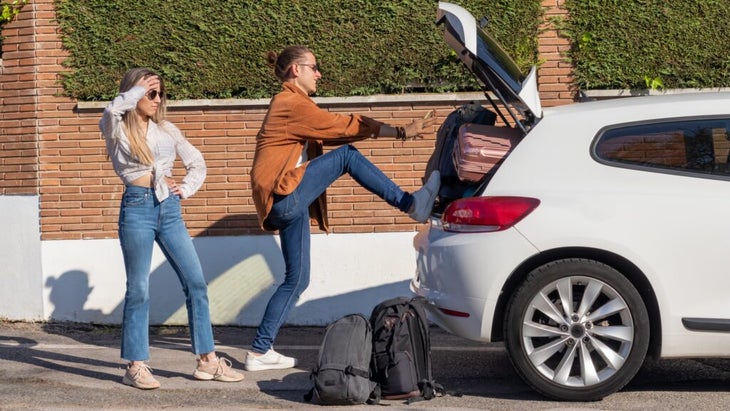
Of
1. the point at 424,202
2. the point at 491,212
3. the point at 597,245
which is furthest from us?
the point at 424,202

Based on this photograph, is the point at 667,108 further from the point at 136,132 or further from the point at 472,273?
the point at 136,132

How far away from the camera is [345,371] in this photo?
20.4 ft

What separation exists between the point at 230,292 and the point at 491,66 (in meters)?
4.19

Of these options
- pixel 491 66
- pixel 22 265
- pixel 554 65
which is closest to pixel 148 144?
pixel 491 66

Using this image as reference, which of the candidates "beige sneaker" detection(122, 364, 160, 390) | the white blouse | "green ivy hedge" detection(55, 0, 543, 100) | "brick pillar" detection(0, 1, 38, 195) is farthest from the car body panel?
"brick pillar" detection(0, 1, 38, 195)

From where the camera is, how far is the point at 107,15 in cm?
1023

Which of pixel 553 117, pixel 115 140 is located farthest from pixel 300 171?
pixel 553 117

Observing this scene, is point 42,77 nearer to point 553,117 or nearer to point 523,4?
point 523,4

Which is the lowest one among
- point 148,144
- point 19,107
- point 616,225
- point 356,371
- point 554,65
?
point 356,371

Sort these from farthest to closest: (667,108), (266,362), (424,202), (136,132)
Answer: (266,362)
(424,202)
(136,132)
(667,108)

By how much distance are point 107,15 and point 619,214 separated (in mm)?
5759

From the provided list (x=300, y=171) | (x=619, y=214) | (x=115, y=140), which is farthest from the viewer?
(x=300, y=171)

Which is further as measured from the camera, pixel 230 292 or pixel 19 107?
pixel 19 107

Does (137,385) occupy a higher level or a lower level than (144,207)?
lower
